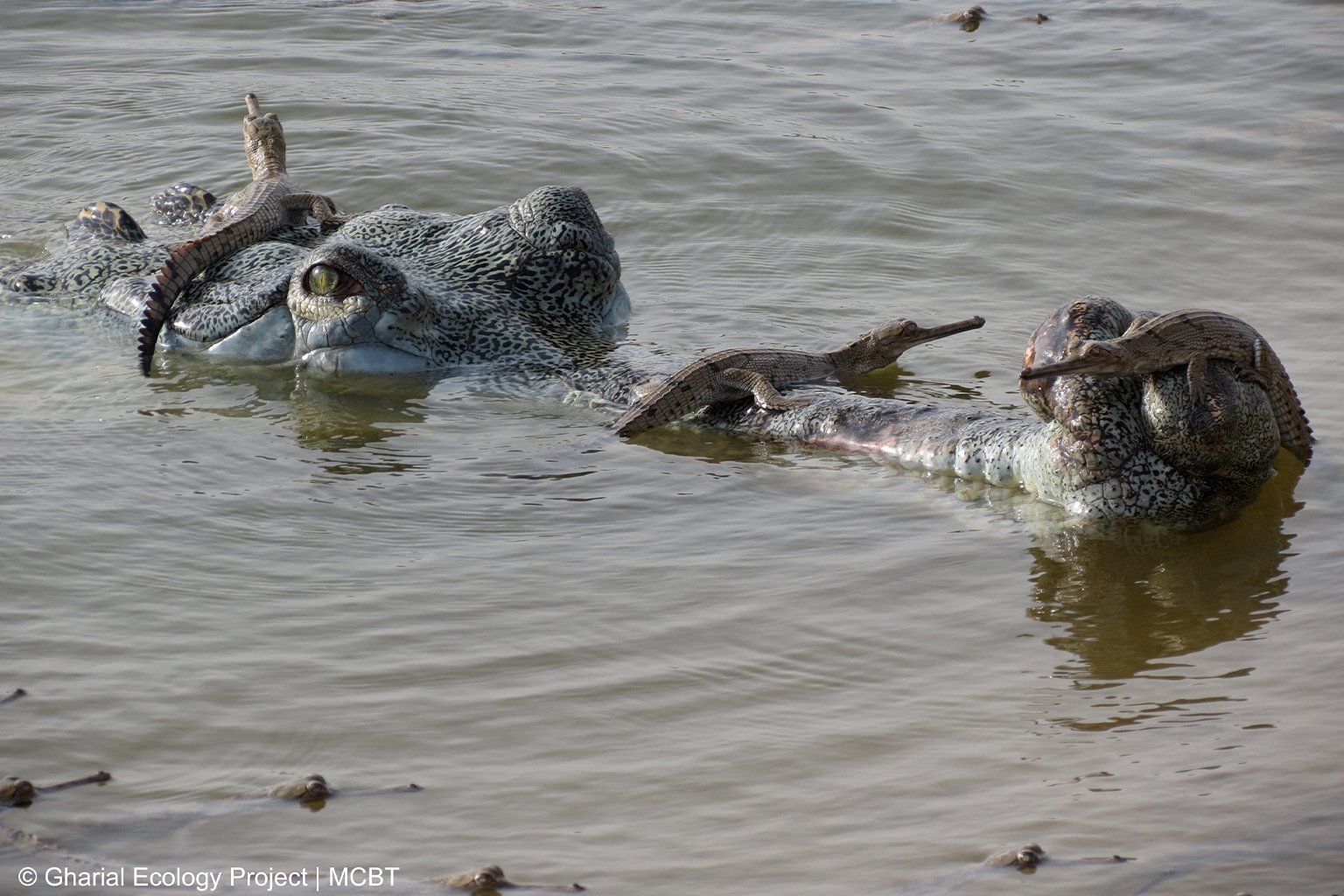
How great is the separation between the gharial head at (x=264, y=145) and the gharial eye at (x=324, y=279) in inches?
90.1

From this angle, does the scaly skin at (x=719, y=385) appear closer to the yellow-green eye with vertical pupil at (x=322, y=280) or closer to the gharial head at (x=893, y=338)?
the gharial head at (x=893, y=338)

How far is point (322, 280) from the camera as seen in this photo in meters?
6.77

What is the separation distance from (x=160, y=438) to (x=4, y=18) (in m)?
8.19

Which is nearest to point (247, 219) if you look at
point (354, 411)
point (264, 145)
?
point (264, 145)

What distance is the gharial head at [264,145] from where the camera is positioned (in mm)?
8930

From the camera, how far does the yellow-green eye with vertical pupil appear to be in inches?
265

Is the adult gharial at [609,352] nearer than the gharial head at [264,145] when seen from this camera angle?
Yes

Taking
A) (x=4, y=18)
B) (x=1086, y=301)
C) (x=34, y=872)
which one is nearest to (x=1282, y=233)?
(x=1086, y=301)

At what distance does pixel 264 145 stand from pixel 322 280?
2.62 m

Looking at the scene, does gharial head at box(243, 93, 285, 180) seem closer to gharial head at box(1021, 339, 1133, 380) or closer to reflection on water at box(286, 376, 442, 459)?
reflection on water at box(286, 376, 442, 459)

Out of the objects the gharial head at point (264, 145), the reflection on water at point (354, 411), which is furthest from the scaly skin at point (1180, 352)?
the gharial head at point (264, 145)

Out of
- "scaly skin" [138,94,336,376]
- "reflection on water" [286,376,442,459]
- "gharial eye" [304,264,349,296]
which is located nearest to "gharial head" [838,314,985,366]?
"reflection on water" [286,376,442,459]

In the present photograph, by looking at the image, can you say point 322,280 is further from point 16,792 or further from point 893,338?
point 16,792

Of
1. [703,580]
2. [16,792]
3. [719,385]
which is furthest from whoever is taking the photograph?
[719,385]
